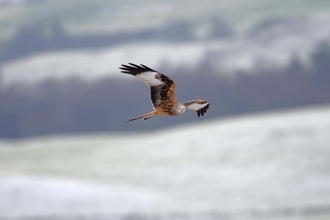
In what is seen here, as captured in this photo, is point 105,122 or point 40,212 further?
point 105,122

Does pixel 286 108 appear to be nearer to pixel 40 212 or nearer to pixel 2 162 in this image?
pixel 2 162

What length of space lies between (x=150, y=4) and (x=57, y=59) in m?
13.5

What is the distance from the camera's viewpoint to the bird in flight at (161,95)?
154cm

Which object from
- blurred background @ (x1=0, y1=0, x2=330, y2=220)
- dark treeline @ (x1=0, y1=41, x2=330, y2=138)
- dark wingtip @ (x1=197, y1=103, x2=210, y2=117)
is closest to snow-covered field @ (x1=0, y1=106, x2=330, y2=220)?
blurred background @ (x1=0, y1=0, x2=330, y2=220)

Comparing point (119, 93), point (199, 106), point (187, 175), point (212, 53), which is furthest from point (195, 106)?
point (212, 53)

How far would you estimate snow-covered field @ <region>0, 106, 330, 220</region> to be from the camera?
19641mm

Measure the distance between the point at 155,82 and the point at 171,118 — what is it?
110ft

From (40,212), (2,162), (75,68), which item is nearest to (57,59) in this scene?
(75,68)

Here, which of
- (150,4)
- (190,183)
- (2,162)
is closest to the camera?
(190,183)

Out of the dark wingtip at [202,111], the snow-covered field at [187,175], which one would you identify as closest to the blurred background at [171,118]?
the snow-covered field at [187,175]

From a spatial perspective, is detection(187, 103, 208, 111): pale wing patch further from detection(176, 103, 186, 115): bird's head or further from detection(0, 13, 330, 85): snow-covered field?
detection(0, 13, 330, 85): snow-covered field

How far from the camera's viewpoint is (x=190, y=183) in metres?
23.2

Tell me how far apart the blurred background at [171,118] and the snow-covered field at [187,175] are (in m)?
0.06

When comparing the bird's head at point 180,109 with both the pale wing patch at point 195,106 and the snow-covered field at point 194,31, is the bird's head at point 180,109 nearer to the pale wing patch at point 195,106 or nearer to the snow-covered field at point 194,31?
the pale wing patch at point 195,106
